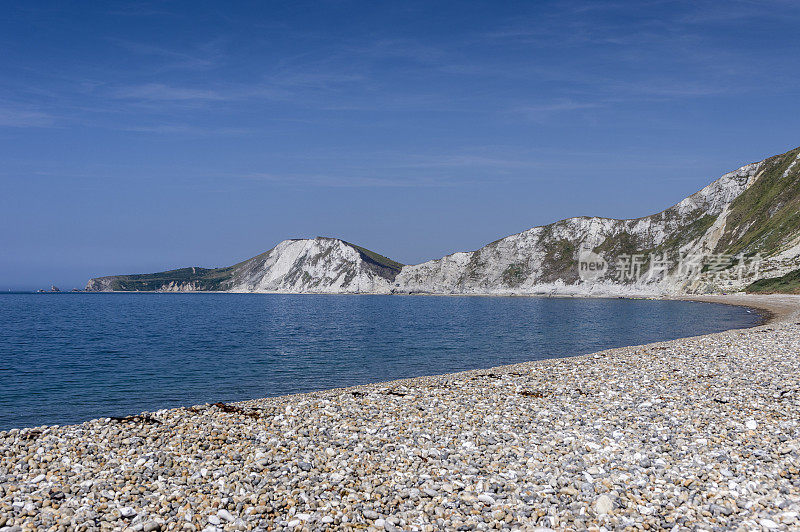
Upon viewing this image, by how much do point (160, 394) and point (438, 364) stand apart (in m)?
17.5

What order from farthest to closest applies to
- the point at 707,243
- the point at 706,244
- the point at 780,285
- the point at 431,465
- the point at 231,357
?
the point at 706,244 → the point at 707,243 → the point at 780,285 → the point at 231,357 → the point at 431,465

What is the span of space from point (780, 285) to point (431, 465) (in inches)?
4768

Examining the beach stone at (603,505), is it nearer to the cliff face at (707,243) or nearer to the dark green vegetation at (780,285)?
the dark green vegetation at (780,285)

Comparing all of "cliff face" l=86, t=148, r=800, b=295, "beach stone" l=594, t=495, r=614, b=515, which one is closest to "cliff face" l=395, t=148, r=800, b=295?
"cliff face" l=86, t=148, r=800, b=295

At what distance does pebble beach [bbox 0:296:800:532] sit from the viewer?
30.4 ft

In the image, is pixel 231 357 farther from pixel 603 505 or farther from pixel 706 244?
pixel 706 244

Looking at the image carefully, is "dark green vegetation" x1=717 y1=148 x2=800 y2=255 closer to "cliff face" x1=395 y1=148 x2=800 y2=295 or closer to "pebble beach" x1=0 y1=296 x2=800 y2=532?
"cliff face" x1=395 y1=148 x2=800 y2=295

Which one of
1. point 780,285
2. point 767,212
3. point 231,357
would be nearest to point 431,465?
point 231,357

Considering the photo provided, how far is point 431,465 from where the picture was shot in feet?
38.7

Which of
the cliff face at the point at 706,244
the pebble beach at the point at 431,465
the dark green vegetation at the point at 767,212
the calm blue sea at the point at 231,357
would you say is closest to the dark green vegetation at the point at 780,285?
the cliff face at the point at 706,244

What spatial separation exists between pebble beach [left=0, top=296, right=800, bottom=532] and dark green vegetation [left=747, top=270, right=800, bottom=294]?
10318 centimetres

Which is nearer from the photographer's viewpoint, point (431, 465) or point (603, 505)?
point (603, 505)

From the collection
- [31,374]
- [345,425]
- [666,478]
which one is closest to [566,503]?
[666,478]

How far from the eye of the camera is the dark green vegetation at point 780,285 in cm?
10078
